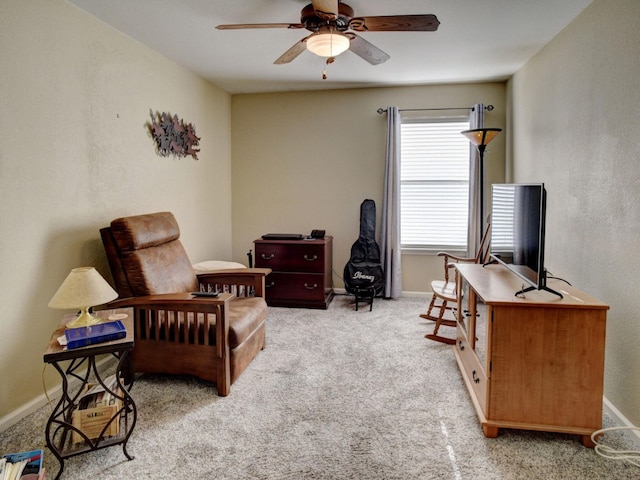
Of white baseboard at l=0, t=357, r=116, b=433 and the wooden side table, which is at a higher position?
the wooden side table

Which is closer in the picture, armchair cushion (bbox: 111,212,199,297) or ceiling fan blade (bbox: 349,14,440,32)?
ceiling fan blade (bbox: 349,14,440,32)

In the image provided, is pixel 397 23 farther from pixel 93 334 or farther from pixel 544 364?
pixel 93 334

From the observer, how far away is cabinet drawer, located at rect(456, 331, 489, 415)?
83.5 inches

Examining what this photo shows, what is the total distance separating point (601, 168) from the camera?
2.39 meters

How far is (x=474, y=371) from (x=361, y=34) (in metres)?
2.51

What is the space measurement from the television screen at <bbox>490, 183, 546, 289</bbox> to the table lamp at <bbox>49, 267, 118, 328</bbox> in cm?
213

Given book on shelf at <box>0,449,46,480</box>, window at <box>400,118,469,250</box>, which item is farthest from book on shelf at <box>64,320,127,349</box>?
window at <box>400,118,469,250</box>

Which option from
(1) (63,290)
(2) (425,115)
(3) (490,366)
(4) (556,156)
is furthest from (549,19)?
(1) (63,290)

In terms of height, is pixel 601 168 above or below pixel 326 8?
below

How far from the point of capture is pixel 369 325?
3811 mm

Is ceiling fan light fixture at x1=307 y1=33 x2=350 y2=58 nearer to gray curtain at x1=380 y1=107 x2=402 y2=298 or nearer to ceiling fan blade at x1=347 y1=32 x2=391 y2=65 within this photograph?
ceiling fan blade at x1=347 y1=32 x2=391 y2=65

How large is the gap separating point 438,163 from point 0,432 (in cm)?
434

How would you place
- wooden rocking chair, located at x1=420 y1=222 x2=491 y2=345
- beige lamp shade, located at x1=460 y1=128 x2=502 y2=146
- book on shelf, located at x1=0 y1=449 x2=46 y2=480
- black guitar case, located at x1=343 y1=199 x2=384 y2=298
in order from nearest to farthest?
1. book on shelf, located at x1=0 y1=449 x2=46 y2=480
2. wooden rocking chair, located at x1=420 y1=222 x2=491 y2=345
3. beige lamp shade, located at x1=460 y1=128 x2=502 y2=146
4. black guitar case, located at x1=343 y1=199 x2=384 y2=298

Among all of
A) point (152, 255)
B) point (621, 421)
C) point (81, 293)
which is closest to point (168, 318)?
point (152, 255)
